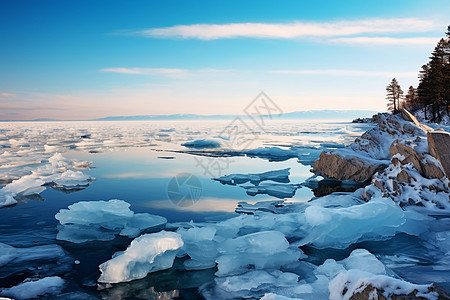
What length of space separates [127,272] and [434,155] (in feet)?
25.3

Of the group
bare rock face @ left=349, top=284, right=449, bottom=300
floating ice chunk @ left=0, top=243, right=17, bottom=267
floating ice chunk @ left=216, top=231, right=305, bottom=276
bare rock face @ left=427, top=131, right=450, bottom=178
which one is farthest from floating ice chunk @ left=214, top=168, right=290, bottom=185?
bare rock face @ left=349, top=284, right=449, bottom=300

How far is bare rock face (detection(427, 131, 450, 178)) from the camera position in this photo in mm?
7473

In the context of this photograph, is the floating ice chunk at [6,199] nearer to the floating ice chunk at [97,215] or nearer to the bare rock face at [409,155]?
the floating ice chunk at [97,215]

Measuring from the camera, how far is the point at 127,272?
14.3 ft

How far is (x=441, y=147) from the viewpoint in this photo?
24.9 ft

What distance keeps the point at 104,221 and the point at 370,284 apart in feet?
17.2

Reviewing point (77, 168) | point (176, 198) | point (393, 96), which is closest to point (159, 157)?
point (77, 168)

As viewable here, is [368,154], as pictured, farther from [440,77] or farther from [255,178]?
[440,77]

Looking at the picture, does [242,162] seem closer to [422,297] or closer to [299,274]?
[299,274]

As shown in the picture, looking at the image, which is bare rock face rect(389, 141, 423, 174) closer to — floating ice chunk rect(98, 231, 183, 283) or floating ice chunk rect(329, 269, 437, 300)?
floating ice chunk rect(329, 269, 437, 300)

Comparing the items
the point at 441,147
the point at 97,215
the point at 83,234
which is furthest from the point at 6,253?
the point at 441,147

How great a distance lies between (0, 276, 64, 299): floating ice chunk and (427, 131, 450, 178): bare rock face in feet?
27.5

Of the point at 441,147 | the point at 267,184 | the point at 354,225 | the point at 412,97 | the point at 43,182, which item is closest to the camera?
the point at 354,225

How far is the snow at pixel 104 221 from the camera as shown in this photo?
20.4 feet
